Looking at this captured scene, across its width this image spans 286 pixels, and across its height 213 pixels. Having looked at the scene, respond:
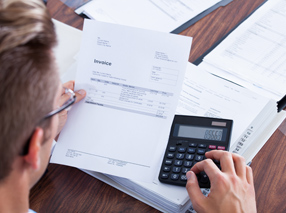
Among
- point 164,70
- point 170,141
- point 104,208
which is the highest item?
point 164,70

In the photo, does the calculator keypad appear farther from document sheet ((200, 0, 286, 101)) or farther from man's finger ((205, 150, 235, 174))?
document sheet ((200, 0, 286, 101))

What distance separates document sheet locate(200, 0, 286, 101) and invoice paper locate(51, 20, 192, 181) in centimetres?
23

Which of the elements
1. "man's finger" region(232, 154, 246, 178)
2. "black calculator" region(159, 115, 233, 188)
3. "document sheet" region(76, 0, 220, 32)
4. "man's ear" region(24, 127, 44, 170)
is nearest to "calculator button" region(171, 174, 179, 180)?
"black calculator" region(159, 115, 233, 188)

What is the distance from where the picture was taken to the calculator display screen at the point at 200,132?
833 millimetres

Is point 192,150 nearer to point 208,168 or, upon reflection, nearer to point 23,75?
point 208,168

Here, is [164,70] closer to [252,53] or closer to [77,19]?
[252,53]

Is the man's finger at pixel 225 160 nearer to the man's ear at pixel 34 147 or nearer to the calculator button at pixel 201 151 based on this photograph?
the calculator button at pixel 201 151

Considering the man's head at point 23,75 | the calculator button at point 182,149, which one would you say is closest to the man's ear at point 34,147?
the man's head at point 23,75

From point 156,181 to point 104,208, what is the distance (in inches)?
5.1

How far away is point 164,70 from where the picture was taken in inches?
33.1

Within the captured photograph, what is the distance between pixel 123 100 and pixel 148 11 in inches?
17.0

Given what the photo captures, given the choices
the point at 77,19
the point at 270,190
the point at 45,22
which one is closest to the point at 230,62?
the point at 270,190

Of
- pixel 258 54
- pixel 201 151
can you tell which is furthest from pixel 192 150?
pixel 258 54

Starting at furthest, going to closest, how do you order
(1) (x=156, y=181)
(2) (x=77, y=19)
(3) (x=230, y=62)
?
(2) (x=77, y=19)
(3) (x=230, y=62)
(1) (x=156, y=181)
